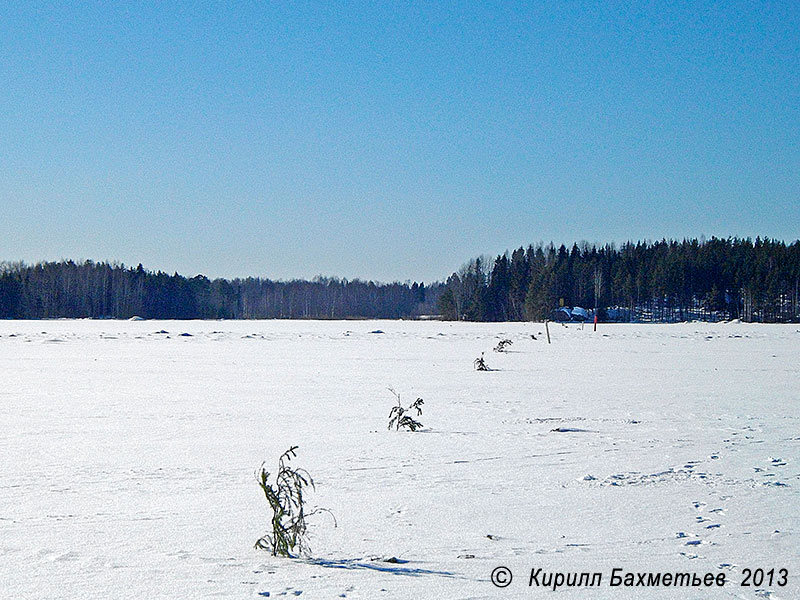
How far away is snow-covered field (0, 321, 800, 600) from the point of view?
4.32 meters

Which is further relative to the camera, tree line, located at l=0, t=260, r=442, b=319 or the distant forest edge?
tree line, located at l=0, t=260, r=442, b=319

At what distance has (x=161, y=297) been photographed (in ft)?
375

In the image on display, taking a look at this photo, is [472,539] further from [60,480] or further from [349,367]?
[349,367]

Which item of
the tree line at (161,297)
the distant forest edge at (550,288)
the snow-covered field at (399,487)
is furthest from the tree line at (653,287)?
the snow-covered field at (399,487)

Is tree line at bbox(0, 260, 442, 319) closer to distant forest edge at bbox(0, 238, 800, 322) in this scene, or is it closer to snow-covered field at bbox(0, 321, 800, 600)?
distant forest edge at bbox(0, 238, 800, 322)

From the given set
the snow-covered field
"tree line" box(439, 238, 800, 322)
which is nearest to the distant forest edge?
"tree line" box(439, 238, 800, 322)

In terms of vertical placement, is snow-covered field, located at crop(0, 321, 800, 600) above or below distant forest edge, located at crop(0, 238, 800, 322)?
below

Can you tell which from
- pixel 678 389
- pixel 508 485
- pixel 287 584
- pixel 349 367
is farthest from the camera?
pixel 349 367

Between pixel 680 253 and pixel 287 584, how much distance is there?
104m

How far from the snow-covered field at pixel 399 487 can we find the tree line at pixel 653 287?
70457mm

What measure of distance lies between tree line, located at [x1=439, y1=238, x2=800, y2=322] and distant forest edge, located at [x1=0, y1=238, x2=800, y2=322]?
0.14 m

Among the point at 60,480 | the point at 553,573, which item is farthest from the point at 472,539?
the point at 60,480

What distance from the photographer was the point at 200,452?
26.9 feet

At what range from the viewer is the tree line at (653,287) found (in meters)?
85.1
